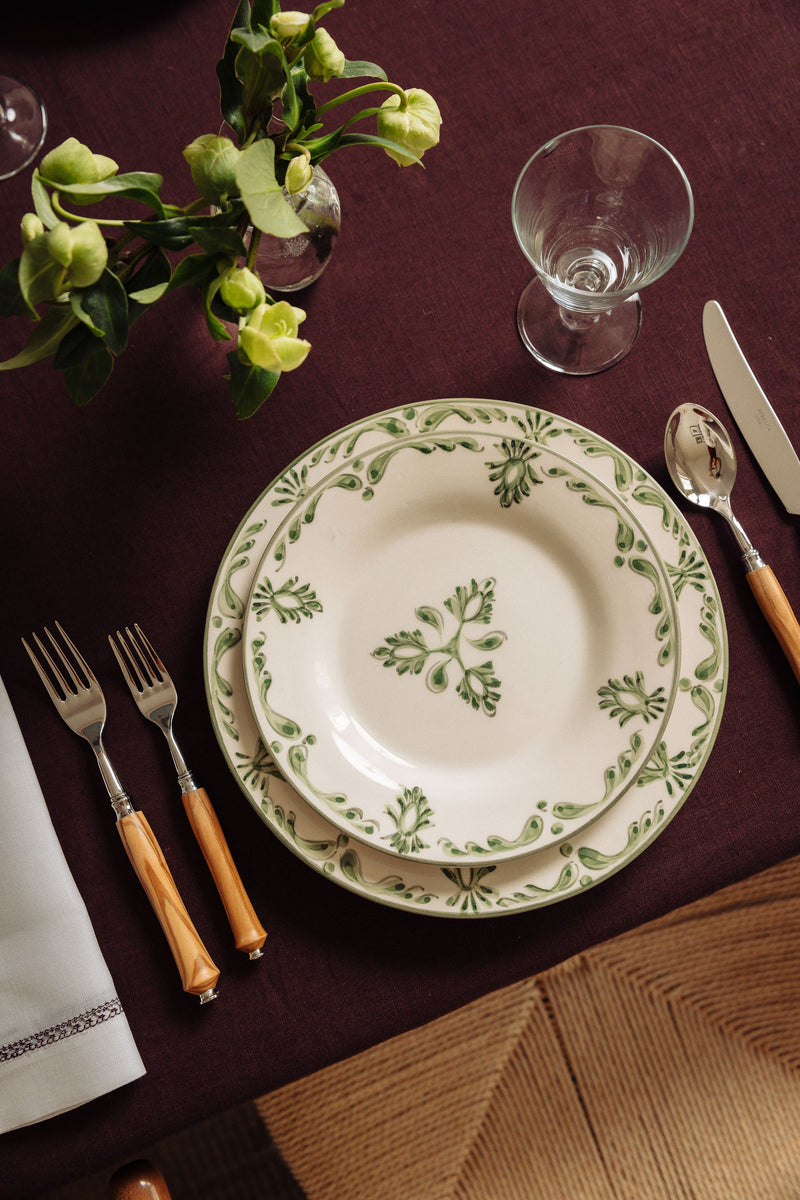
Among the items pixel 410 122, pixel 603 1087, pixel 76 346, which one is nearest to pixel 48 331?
pixel 76 346

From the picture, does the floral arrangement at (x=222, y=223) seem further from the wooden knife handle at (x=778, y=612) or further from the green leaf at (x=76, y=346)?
the wooden knife handle at (x=778, y=612)

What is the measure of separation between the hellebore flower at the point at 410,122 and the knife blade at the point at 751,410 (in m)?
0.31

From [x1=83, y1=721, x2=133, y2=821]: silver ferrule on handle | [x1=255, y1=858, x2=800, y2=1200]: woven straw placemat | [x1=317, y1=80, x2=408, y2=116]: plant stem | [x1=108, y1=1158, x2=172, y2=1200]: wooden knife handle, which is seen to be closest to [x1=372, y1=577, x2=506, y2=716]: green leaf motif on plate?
[x1=83, y1=721, x2=133, y2=821]: silver ferrule on handle

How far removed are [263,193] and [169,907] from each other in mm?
475

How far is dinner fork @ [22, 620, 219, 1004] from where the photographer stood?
59 centimetres

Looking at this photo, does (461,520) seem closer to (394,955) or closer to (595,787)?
(595,787)

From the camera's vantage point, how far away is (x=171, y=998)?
61 cm

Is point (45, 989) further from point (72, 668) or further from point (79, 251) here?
point (79, 251)

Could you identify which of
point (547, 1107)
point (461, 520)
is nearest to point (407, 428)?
point (461, 520)

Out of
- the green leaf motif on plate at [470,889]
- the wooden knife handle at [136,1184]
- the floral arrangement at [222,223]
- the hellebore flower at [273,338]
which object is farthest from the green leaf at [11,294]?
the wooden knife handle at [136,1184]

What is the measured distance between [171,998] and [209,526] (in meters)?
0.36

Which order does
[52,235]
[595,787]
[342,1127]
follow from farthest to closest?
1. [342,1127]
2. [595,787]
3. [52,235]

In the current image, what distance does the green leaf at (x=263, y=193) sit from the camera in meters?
0.38

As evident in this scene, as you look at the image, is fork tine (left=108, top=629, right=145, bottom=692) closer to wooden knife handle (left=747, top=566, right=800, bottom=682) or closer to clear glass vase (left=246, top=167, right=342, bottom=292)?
clear glass vase (left=246, top=167, right=342, bottom=292)
